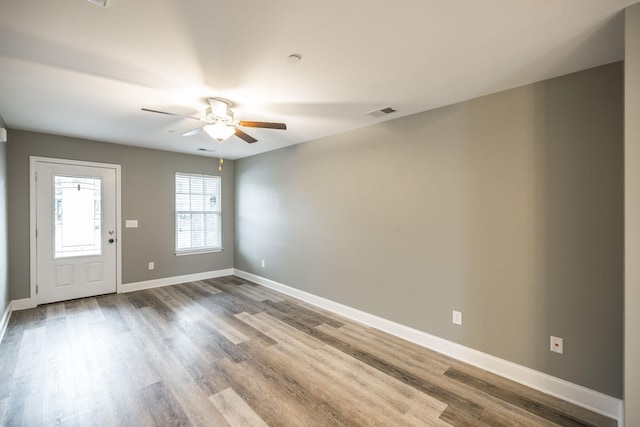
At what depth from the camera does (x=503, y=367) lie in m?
2.53

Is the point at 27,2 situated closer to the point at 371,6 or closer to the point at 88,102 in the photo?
the point at 88,102

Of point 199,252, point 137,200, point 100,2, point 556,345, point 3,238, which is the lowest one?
point 556,345

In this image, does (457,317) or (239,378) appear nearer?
(239,378)

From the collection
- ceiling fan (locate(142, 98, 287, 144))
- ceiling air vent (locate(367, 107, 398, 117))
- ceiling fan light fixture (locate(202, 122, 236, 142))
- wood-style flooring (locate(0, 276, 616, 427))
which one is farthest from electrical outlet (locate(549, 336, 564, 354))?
ceiling fan light fixture (locate(202, 122, 236, 142))

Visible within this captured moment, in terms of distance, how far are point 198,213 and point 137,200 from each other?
108 cm

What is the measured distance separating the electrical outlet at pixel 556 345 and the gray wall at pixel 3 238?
566 centimetres

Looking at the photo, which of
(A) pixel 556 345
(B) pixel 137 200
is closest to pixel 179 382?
(A) pixel 556 345

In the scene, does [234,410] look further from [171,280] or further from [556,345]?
[171,280]

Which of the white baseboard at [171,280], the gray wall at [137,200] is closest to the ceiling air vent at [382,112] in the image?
the gray wall at [137,200]

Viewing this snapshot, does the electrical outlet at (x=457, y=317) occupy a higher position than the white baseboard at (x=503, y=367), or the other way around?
the electrical outlet at (x=457, y=317)

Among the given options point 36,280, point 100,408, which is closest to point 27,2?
point 100,408

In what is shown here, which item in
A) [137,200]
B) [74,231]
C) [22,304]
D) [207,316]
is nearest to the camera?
[207,316]

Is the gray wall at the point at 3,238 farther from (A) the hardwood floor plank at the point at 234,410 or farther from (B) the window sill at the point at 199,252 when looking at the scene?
(A) the hardwood floor plank at the point at 234,410

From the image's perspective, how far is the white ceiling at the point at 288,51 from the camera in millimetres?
1564
